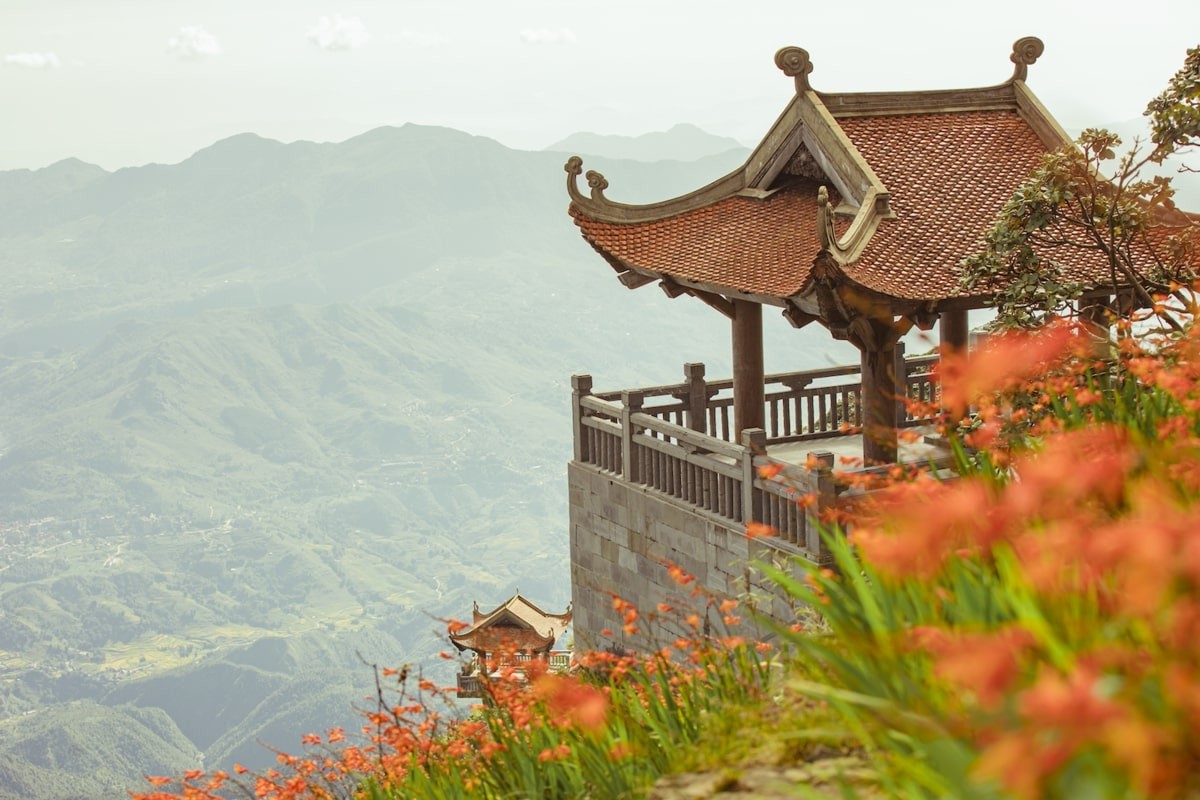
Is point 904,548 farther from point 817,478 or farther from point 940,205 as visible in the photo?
point 940,205

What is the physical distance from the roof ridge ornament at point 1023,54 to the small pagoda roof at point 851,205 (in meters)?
0.02

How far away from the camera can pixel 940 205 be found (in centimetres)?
1686

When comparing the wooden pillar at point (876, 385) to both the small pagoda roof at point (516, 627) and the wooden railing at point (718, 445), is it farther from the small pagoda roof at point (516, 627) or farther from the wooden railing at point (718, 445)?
the small pagoda roof at point (516, 627)

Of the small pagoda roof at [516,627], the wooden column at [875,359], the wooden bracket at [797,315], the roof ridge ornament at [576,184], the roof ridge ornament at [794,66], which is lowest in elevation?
the small pagoda roof at [516,627]

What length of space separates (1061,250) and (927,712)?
41.4 feet

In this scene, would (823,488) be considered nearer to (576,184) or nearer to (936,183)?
(936,183)

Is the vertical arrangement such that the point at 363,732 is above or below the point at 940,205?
below

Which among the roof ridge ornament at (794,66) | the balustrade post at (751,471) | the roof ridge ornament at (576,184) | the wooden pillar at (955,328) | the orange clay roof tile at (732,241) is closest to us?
the balustrade post at (751,471)

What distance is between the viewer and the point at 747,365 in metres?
17.3

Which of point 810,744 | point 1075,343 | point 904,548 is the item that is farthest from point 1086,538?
point 1075,343

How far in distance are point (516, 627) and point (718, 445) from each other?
58.2ft

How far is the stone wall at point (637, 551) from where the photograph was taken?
50.6 feet

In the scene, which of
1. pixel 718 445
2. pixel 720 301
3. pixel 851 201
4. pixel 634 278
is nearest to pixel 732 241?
pixel 720 301

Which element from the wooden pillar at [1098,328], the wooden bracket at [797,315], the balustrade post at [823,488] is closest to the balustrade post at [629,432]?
the wooden bracket at [797,315]
